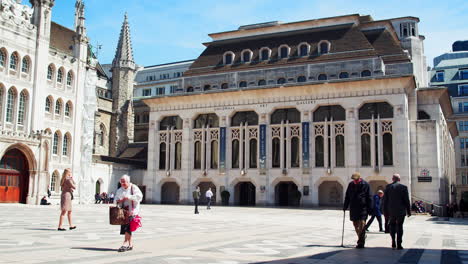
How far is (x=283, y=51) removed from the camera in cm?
5459

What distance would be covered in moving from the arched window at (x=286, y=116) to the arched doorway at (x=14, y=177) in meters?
23.9

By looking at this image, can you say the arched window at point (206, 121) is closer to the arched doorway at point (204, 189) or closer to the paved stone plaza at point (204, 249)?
the arched doorway at point (204, 189)

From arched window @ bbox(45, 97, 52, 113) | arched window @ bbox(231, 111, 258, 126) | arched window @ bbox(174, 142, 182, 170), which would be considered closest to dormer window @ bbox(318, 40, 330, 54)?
arched window @ bbox(231, 111, 258, 126)

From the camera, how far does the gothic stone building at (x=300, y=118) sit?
4625 centimetres

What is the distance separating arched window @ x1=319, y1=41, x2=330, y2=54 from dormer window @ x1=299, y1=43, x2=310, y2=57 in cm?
138

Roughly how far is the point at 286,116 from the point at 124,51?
34.2 metres

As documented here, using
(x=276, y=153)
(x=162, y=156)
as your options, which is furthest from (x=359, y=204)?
(x=162, y=156)

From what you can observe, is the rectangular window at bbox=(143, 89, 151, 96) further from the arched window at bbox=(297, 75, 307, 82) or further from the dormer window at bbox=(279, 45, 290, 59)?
the arched window at bbox=(297, 75, 307, 82)

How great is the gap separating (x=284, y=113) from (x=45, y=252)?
4174 cm

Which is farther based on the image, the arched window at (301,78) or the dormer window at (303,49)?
the dormer window at (303,49)

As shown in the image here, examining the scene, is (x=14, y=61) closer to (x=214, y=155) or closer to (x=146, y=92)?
(x=214, y=155)

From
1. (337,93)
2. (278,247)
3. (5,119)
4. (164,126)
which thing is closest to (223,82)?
(164,126)

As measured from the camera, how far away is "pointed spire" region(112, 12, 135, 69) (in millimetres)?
74188

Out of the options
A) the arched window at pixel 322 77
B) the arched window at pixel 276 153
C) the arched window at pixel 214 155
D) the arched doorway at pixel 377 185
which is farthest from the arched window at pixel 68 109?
the arched doorway at pixel 377 185
